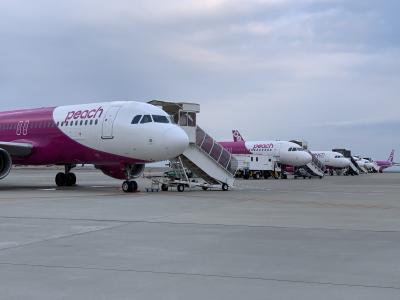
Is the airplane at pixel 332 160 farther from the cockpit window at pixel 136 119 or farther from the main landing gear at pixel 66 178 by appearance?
the cockpit window at pixel 136 119

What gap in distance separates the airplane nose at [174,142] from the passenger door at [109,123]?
7.39 feet

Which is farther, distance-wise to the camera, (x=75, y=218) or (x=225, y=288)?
(x=75, y=218)

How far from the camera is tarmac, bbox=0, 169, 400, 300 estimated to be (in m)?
5.54

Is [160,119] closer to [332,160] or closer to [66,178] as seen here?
[66,178]

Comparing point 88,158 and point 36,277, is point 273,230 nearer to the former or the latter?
point 36,277

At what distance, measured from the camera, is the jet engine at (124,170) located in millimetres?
22391

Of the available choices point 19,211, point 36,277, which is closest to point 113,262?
point 36,277

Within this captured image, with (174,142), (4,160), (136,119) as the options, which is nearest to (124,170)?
(136,119)

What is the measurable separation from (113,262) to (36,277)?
110 centimetres

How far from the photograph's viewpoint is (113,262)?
6871 mm

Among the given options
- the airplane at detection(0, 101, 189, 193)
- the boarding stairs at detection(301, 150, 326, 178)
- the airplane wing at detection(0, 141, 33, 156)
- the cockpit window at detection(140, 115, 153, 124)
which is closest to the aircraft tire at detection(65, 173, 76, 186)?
the airplane at detection(0, 101, 189, 193)

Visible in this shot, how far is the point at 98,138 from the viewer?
853 inches

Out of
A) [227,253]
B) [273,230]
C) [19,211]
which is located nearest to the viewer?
[227,253]

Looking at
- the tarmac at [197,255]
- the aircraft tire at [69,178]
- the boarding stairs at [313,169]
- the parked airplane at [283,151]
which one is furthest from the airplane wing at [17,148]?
the boarding stairs at [313,169]
